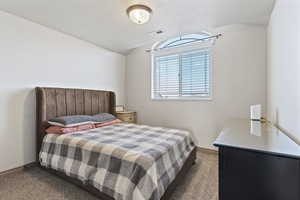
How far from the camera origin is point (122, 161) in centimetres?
150

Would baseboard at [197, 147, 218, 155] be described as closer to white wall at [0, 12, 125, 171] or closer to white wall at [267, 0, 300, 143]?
white wall at [267, 0, 300, 143]

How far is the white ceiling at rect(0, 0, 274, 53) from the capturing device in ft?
7.00

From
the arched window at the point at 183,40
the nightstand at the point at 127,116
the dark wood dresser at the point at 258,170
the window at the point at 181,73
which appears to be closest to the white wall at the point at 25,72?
the nightstand at the point at 127,116

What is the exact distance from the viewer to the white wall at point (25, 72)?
2242 millimetres

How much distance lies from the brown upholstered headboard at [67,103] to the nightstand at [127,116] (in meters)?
0.21

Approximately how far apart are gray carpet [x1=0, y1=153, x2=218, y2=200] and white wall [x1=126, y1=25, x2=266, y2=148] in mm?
1066

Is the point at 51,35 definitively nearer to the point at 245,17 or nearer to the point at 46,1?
the point at 46,1

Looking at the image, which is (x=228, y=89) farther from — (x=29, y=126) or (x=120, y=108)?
(x=29, y=126)

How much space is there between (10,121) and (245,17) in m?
4.07

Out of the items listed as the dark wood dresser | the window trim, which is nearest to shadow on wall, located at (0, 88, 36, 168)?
the window trim

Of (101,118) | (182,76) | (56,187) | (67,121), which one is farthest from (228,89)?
(56,187)

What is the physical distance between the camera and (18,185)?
1982mm

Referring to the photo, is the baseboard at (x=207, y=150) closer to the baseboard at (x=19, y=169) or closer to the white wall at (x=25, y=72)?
the white wall at (x=25, y=72)

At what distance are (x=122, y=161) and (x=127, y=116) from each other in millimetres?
2427
